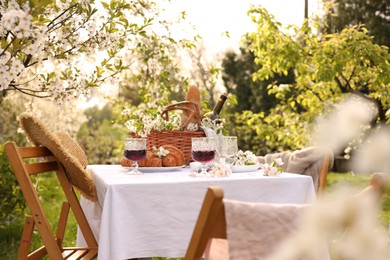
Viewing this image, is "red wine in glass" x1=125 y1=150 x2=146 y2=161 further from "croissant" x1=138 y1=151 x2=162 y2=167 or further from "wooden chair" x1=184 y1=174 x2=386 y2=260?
"wooden chair" x1=184 y1=174 x2=386 y2=260

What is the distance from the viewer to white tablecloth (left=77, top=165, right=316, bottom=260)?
2199 millimetres

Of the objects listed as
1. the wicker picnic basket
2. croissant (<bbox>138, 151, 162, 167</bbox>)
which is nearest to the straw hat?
croissant (<bbox>138, 151, 162, 167</bbox>)

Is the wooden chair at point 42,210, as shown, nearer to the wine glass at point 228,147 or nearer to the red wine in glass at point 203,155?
the red wine in glass at point 203,155

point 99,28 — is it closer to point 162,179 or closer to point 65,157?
point 65,157

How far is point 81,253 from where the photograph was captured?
267cm

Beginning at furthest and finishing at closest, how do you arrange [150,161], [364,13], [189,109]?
[364,13] → [189,109] → [150,161]

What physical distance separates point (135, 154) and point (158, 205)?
1.46 ft

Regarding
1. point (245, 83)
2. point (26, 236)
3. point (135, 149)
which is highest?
point (135, 149)

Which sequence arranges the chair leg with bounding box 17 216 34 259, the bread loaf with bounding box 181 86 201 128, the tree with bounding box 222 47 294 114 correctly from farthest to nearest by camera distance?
1. the tree with bounding box 222 47 294 114
2. the bread loaf with bounding box 181 86 201 128
3. the chair leg with bounding box 17 216 34 259

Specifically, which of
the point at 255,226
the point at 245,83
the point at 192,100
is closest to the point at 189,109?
the point at 192,100

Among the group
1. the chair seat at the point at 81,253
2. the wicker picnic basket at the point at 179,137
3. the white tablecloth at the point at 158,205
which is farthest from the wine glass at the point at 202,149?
the chair seat at the point at 81,253

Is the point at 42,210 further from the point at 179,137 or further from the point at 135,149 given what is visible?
the point at 179,137

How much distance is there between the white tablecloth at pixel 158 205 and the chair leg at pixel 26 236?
A: 0.36m

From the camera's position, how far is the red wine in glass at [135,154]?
263 cm
